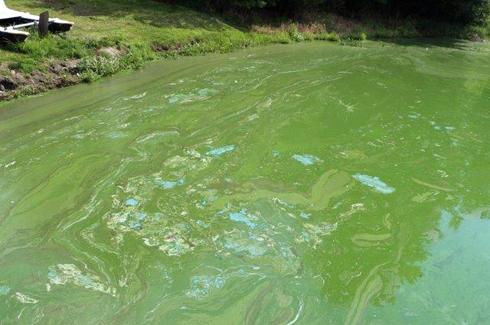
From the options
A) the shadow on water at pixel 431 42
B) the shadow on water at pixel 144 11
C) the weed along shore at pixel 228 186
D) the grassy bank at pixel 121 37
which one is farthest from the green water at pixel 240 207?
the shadow on water at pixel 431 42

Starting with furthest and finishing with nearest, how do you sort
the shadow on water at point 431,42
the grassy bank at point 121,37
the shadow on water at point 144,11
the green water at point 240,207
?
the shadow on water at point 431,42 → the shadow on water at point 144,11 → the grassy bank at point 121,37 → the green water at point 240,207

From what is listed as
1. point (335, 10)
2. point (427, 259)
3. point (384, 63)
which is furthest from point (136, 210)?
point (335, 10)

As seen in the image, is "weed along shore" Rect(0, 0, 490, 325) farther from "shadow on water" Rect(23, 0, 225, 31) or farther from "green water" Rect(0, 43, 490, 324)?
"shadow on water" Rect(23, 0, 225, 31)

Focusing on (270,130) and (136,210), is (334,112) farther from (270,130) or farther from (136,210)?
(136,210)

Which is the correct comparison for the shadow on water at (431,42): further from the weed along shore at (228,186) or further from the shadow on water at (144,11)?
the shadow on water at (144,11)

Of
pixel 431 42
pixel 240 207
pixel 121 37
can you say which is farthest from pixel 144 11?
pixel 431 42

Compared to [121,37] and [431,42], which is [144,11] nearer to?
[121,37]
